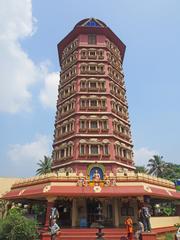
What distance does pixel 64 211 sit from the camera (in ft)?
90.4

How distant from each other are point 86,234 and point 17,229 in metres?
5.99

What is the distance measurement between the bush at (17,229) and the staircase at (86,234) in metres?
2.63

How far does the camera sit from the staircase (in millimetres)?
20052

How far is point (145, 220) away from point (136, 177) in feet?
17.4

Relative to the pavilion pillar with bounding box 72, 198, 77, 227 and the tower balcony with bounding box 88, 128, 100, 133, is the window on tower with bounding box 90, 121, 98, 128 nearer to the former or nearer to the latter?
the tower balcony with bounding box 88, 128, 100, 133

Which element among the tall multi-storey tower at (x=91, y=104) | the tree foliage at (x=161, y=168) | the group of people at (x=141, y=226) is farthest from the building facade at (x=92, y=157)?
the tree foliage at (x=161, y=168)

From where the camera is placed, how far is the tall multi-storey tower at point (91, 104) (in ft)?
→ 97.6

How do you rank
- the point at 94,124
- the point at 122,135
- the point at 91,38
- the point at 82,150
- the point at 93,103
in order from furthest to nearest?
the point at 91,38 → the point at 93,103 → the point at 122,135 → the point at 94,124 → the point at 82,150

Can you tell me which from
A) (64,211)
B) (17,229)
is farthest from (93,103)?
(17,229)

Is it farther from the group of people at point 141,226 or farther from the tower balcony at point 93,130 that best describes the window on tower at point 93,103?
the group of people at point 141,226

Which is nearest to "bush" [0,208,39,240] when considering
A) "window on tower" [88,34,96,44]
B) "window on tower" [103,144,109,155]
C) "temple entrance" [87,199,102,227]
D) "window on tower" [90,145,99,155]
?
"temple entrance" [87,199,102,227]

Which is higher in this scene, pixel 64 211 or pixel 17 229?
pixel 64 211

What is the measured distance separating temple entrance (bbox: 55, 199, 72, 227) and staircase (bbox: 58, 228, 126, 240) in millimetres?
5724

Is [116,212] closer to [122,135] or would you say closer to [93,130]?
[93,130]
